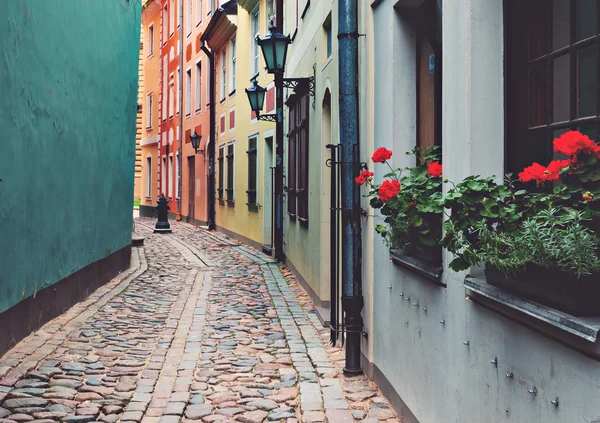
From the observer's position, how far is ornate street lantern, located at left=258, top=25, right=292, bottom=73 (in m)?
11.2

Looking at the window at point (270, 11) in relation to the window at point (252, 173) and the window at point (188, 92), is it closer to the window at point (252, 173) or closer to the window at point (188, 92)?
the window at point (252, 173)

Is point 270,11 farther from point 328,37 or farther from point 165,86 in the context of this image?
point 165,86

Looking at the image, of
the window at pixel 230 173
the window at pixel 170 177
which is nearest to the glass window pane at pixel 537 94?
the window at pixel 230 173

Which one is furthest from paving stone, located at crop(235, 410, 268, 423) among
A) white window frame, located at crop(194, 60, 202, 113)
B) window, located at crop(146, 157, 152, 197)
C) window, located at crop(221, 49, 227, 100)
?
window, located at crop(146, 157, 152, 197)

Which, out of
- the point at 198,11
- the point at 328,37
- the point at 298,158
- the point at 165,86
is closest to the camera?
the point at 328,37

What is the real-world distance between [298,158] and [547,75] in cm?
916

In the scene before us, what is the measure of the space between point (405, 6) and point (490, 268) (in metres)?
2.77

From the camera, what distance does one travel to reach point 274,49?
1120 centimetres

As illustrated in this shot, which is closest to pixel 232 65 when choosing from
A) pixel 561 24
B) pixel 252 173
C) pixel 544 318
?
pixel 252 173

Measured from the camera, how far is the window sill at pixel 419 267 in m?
4.14

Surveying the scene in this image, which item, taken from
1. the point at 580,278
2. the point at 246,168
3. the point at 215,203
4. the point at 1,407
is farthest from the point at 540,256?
the point at 215,203

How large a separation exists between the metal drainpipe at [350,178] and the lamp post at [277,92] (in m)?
4.19

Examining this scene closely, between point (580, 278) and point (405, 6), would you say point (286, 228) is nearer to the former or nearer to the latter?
point (405, 6)

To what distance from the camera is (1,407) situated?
204 inches
